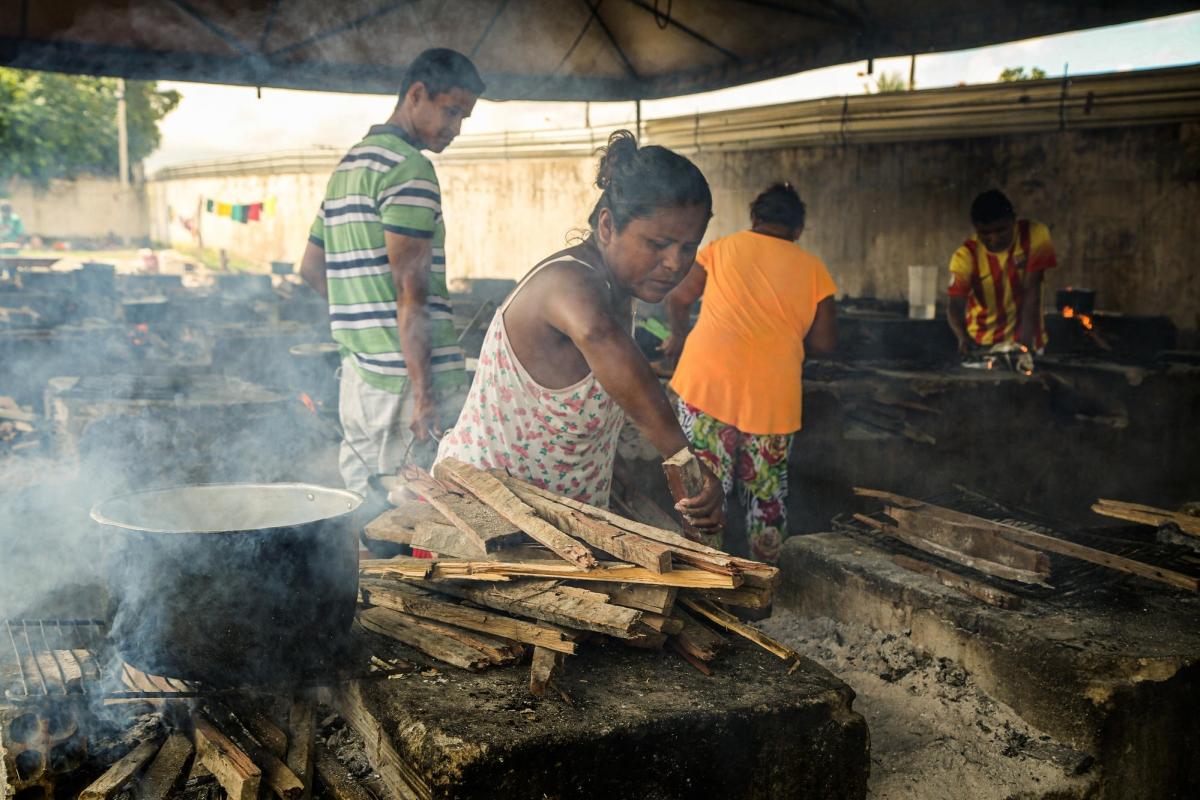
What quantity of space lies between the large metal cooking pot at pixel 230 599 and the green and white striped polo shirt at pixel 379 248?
1878 millimetres

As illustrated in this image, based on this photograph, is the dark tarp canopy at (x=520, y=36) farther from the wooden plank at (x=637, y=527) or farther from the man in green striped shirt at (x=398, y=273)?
the wooden plank at (x=637, y=527)

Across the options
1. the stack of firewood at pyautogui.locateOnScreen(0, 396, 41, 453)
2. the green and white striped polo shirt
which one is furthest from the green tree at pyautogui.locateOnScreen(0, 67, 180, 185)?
the green and white striped polo shirt

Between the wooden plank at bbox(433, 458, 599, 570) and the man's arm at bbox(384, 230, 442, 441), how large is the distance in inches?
36.0

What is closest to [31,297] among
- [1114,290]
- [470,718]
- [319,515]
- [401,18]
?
[401,18]

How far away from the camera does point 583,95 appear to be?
7.27 metres

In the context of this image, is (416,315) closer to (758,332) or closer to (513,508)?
(513,508)

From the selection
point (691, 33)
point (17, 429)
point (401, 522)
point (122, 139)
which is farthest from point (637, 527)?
point (122, 139)

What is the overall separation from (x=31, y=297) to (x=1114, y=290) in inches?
447

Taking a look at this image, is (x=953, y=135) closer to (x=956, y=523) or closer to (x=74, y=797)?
(x=956, y=523)

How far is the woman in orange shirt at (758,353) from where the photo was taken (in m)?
4.80

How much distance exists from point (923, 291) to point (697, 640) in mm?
6472

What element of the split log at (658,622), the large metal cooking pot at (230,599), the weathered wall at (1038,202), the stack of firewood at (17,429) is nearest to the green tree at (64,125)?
the stack of firewood at (17,429)

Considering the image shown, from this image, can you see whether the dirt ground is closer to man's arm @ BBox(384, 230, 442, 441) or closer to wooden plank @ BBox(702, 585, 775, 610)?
wooden plank @ BBox(702, 585, 775, 610)

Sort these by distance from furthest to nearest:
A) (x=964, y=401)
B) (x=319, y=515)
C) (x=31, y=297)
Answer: (x=31, y=297)
(x=964, y=401)
(x=319, y=515)
